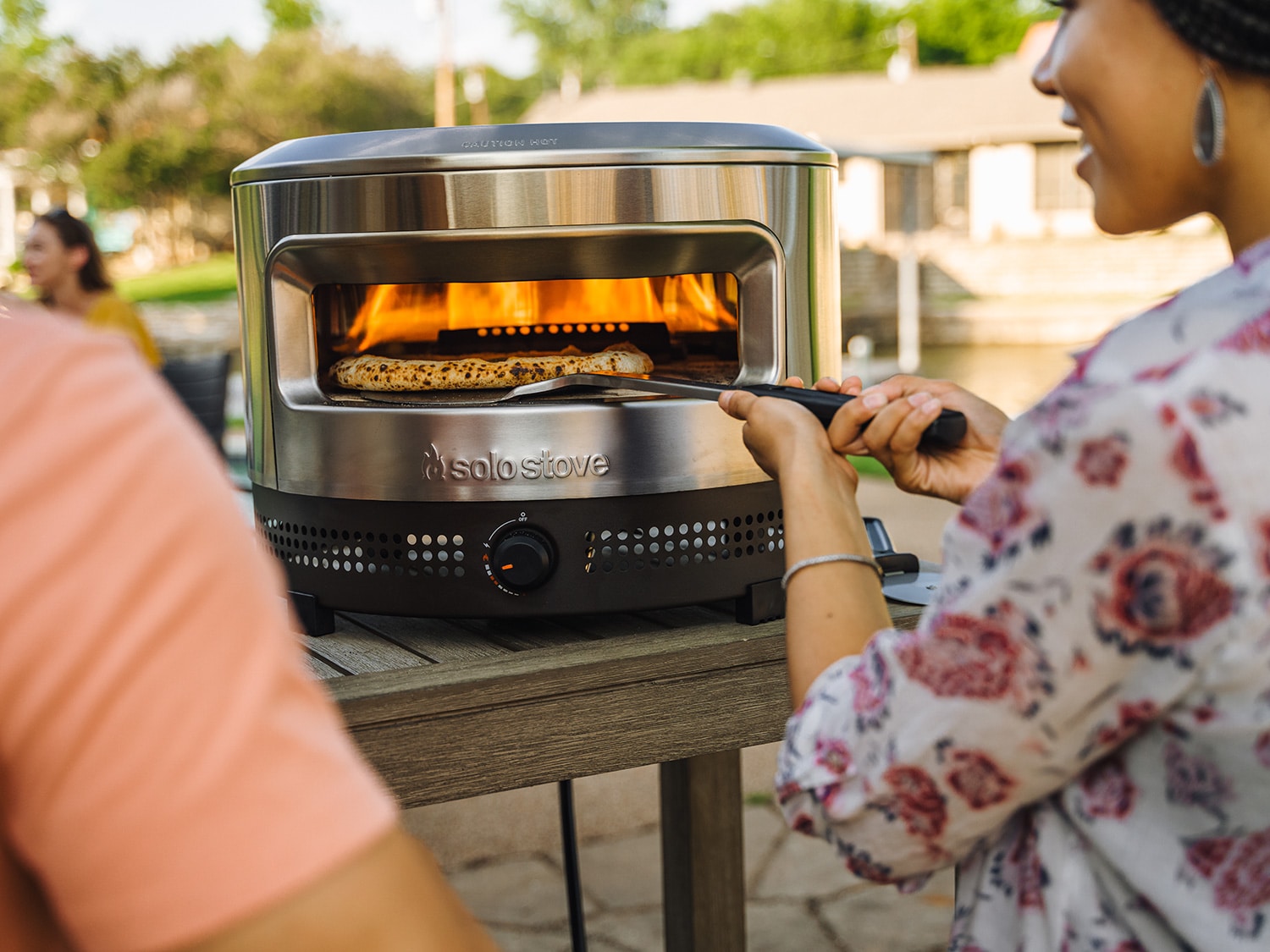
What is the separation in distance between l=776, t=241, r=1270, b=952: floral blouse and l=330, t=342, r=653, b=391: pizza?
64cm

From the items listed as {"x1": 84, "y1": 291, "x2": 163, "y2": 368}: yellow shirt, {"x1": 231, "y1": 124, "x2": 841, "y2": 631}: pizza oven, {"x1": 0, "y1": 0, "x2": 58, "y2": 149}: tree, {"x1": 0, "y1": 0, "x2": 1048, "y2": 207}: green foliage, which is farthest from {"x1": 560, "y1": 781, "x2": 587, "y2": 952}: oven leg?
{"x1": 0, "y1": 0, "x2": 58, "y2": 149}: tree

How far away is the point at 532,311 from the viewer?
5.10 feet

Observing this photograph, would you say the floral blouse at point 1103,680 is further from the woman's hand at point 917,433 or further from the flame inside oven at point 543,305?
the flame inside oven at point 543,305

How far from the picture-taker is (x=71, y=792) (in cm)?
44


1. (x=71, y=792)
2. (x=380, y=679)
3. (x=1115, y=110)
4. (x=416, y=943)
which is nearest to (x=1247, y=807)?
(x=1115, y=110)

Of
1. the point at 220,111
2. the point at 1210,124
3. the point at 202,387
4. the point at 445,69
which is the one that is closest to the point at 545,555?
the point at 1210,124

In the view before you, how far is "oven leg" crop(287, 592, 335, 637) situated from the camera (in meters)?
1.45

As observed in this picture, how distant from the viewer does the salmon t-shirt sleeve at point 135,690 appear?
432mm

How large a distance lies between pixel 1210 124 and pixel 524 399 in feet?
2.46

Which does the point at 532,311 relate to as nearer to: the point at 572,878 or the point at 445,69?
the point at 572,878

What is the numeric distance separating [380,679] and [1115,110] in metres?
0.82

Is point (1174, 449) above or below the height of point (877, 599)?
above

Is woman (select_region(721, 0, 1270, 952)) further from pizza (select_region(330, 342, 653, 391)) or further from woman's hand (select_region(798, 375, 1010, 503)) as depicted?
pizza (select_region(330, 342, 653, 391))

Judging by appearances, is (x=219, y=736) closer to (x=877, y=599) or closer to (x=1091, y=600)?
(x=1091, y=600)
